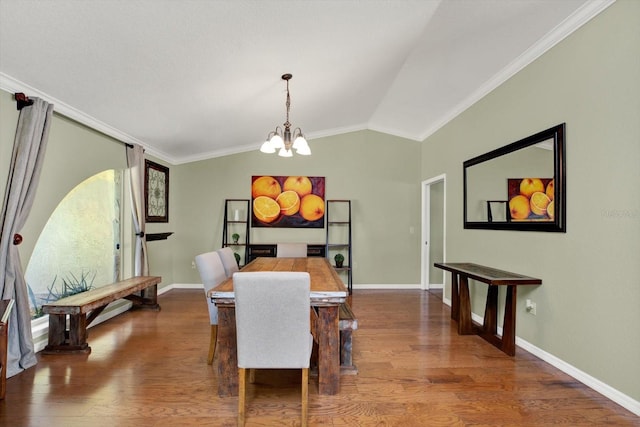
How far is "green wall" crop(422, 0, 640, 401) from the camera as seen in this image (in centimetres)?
194

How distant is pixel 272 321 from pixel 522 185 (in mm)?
2576

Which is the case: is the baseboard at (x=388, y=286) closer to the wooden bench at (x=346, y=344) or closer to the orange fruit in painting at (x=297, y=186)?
the orange fruit in painting at (x=297, y=186)

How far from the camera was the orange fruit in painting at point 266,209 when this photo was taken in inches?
212

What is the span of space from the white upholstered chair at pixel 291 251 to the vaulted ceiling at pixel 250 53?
1.77 m

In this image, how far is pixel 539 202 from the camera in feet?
8.80

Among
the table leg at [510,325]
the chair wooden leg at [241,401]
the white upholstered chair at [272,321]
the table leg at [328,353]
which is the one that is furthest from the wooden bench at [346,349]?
the table leg at [510,325]

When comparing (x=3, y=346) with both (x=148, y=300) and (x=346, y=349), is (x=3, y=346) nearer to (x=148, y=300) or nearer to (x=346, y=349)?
(x=148, y=300)

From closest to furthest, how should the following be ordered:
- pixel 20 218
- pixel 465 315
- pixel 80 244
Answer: pixel 20 218, pixel 465 315, pixel 80 244

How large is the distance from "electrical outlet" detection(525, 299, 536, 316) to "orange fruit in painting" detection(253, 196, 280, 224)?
3.71m

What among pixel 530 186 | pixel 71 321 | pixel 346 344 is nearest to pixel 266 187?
pixel 71 321

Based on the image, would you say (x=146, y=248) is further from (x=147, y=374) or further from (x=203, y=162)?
(x=147, y=374)

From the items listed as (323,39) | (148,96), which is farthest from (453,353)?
(148,96)

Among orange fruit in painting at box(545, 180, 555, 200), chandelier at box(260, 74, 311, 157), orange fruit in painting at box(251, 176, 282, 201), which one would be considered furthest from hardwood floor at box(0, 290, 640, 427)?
orange fruit in painting at box(251, 176, 282, 201)

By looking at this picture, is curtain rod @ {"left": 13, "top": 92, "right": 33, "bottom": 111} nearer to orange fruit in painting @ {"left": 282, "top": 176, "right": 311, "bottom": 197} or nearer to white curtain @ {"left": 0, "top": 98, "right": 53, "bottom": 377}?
white curtain @ {"left": 0, "top": 98, "right": 53, "bottom": 377}
